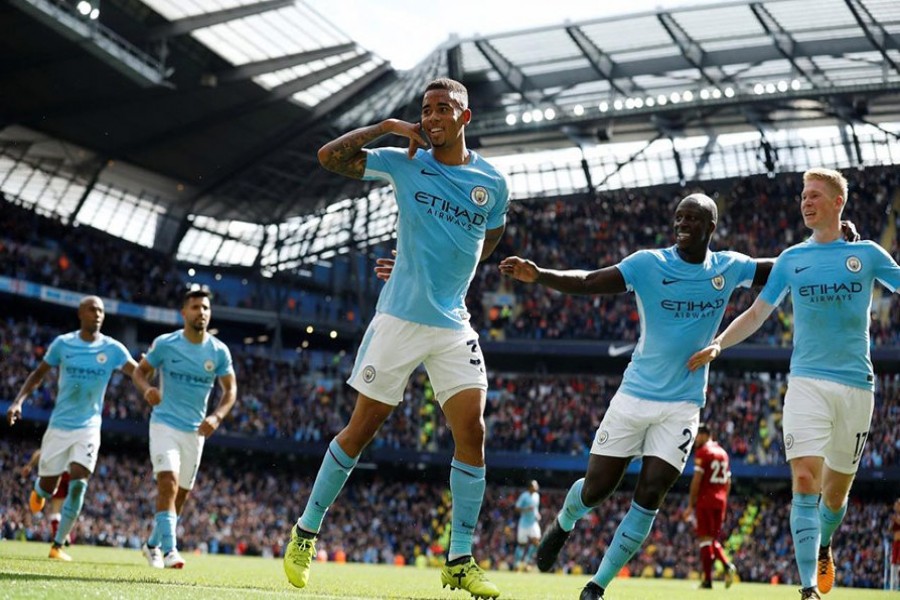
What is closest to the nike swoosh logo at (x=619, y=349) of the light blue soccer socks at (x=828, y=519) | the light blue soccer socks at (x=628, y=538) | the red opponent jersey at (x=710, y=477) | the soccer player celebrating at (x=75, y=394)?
the red opponent jersey at (x=710, y=477)

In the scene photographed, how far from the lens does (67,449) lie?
1243 centimetres

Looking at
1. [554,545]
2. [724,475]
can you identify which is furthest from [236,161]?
[554,545]

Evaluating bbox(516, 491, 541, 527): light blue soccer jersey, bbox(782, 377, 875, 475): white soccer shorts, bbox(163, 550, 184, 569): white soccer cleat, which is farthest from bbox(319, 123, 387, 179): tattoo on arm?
bbox(516, 491, 541, 527): light blue soccer jersey

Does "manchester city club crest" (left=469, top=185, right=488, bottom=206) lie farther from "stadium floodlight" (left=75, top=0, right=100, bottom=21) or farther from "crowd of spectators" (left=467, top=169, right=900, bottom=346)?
"crowd of spectators" (left=467, top=169, right=900, bottom=346)

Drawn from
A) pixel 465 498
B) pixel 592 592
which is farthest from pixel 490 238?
pixel 592 592

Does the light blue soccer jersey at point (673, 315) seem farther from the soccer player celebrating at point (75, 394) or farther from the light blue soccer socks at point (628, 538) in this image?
the soccer player celebrating at point (75, 394)

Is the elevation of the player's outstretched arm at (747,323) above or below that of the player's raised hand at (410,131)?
below

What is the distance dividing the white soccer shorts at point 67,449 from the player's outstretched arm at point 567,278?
699 centimetres

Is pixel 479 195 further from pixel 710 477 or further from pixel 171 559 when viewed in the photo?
pixel 710 477

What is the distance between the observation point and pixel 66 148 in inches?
1741

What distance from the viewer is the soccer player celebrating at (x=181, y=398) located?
426 inches

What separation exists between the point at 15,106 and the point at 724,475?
3204cm

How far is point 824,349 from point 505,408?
1336 inches

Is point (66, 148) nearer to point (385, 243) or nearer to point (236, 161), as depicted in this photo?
point (236, 161)
